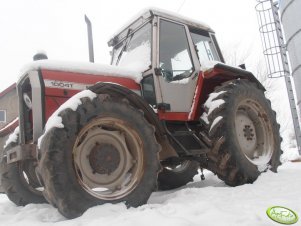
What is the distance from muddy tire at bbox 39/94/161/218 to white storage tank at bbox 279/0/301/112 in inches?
235

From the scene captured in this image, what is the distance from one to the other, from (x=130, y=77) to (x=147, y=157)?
133 centimetres

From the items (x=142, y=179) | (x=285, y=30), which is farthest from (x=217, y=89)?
(x=285, y=30)

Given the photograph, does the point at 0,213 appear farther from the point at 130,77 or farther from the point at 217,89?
the point at 217,89

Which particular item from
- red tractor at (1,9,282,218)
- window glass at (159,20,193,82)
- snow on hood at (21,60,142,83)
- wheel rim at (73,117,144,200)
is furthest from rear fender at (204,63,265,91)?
wheel rim at (73,117,144,200)

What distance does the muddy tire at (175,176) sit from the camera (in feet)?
18.7

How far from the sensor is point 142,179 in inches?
144

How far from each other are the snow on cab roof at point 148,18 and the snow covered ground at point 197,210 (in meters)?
2.50

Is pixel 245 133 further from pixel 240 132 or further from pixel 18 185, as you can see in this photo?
pixel 18 185

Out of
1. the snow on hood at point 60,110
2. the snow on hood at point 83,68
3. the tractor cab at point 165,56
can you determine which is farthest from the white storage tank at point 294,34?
the snow on hood at point 60,110

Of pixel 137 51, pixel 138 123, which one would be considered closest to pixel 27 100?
pixel 138 123

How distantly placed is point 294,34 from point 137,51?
520 centimetres

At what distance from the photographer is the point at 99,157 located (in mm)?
3645

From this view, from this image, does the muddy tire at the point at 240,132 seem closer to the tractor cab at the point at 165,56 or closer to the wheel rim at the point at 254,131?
the wheel rim at the point at 254,131

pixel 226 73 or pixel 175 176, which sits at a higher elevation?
pixel 226 73
